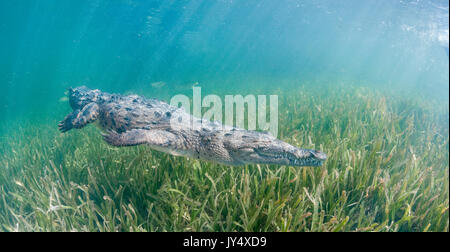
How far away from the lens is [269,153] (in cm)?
245

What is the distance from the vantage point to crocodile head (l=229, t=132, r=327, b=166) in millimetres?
2207

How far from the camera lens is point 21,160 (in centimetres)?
478

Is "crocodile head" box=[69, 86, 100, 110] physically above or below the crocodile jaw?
above

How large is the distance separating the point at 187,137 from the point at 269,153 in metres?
1.12

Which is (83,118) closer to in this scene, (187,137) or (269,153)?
(187,137)

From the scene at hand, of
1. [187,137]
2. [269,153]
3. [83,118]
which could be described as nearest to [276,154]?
[269,153]

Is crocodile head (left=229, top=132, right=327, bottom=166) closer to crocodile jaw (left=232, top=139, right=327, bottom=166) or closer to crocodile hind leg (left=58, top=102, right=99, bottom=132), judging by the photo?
crocodile jaw (left=232, top=139, right=327, bottom=166)

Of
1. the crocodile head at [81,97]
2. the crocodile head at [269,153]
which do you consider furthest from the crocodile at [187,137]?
the crocodile head at [81,97]

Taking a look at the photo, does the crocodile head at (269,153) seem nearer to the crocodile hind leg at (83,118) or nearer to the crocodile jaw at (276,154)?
the crocodile jaw at (276,154)

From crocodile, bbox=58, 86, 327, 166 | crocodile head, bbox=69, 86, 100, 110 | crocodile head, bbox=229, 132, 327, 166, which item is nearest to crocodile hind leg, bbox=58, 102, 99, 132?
crocodile, bbox=58, 86, 327, 166

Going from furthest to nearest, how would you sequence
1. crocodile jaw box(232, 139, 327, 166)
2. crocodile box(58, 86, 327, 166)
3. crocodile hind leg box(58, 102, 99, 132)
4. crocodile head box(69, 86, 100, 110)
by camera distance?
1. crocodile head box(69, 86, 100, 110)
2. crocodile hind leg box(58, 102, 99, 132)
3. crocodile box(58, 86, 327, 166)
4. crocodile jaw box(232, 139, 327, 166)
